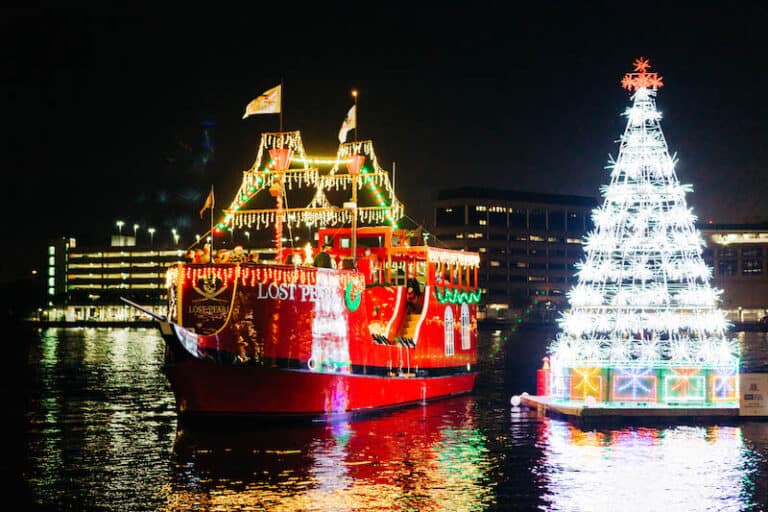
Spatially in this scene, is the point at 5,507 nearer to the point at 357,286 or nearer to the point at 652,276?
the point at 357,286

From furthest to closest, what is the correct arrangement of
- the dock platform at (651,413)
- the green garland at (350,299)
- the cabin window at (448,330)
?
1. the cabin window at (448,330)
2. the green garland at (350,299)
3. the dock platform at (651,413)

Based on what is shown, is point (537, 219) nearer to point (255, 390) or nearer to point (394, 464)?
point (255, 390)

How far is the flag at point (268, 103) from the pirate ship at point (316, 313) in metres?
1.15

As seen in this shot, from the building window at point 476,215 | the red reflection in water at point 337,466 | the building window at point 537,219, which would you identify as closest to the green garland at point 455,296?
the red reflection in water at point 337,466

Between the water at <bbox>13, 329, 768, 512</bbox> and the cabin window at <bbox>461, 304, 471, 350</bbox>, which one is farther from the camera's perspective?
the cabin window at <bbox>461, 304, 471, 350</bbox>

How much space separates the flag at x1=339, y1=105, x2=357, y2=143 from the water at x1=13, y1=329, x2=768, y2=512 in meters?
10.4

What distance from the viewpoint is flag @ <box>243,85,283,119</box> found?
114ft

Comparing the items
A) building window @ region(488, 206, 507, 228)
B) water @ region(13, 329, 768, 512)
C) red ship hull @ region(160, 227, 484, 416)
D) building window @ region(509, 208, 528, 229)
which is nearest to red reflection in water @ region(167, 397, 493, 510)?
water @ region(13, 329, 768, 512)

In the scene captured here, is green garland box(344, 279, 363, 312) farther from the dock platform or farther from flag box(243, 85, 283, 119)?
the dock platform

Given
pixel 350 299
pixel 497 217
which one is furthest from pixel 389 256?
pixel 497 217

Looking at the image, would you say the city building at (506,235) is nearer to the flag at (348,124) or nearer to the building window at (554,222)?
the building window at (554,222)

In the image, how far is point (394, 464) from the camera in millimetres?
27016

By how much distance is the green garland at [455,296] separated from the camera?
140ft

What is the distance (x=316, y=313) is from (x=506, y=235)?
540ft
